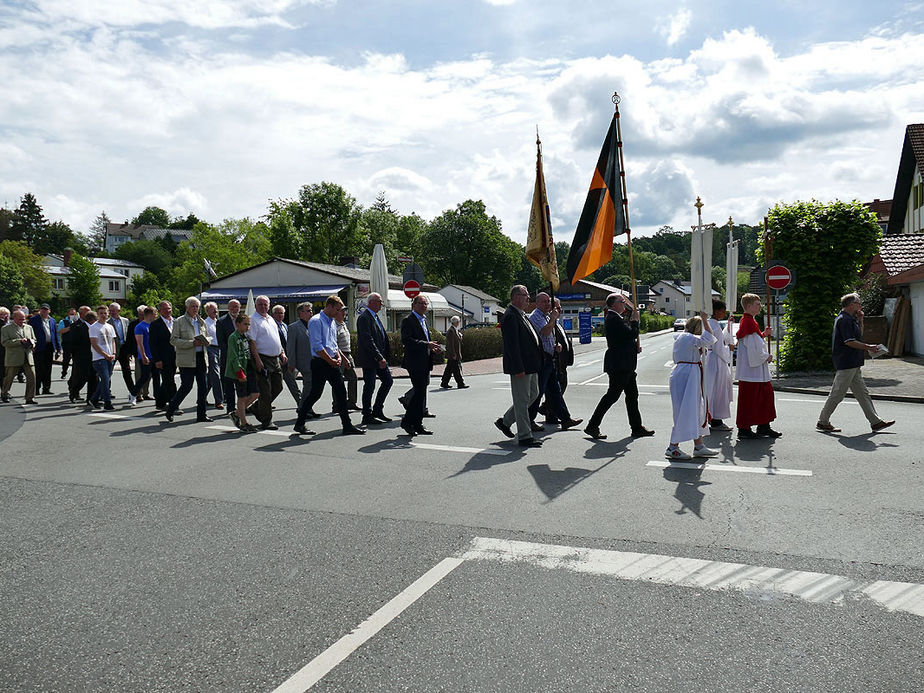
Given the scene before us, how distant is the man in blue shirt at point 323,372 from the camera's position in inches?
379

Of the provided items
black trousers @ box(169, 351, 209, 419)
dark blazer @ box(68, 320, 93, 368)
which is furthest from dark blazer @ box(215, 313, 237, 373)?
dark blazer @ box(68, 320, 93, 368)

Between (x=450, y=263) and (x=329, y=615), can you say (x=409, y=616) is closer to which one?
(x=329, y=615)

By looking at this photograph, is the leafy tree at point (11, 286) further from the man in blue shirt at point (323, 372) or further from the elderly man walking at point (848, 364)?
the elderly man walking at point (848, 364)

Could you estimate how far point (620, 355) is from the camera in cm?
896

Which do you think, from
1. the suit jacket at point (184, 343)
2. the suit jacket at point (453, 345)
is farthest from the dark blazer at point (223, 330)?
the suit jacket at point (453, 345)

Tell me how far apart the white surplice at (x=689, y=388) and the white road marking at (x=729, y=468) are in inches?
10.5

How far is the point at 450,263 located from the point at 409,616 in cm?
8157

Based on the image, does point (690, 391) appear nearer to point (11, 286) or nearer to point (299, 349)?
point (299, 349)

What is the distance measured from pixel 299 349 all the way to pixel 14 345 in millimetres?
6579

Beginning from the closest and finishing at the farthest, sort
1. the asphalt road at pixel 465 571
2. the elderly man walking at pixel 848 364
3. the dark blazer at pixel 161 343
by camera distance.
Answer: the asphalt road at pixel 465 571 → the elderly man walking at pixel 848 364 → the dark blazer at pixel 161 343

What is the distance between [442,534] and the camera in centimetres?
504

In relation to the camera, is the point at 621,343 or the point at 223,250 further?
the point at 223,250

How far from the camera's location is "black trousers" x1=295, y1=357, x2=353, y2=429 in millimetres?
9617

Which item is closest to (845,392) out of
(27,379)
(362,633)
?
(362,633)
